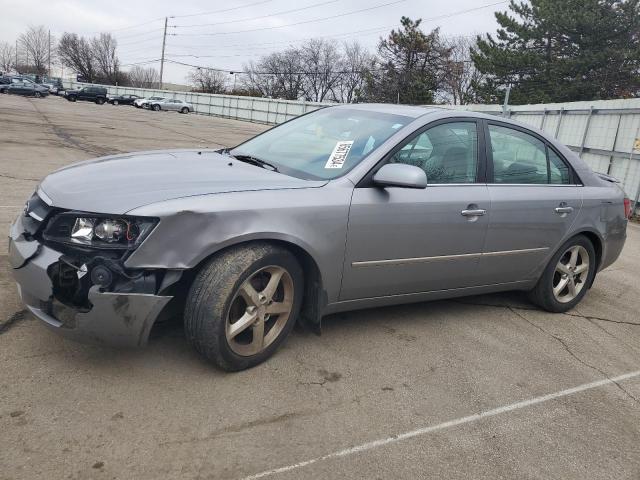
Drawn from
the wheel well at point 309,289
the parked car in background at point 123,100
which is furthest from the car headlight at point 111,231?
the parked car in background at point 123,100

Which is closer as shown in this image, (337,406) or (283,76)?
(337,406)

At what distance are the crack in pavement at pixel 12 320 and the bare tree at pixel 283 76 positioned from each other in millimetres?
73276

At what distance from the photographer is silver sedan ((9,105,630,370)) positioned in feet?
8.64

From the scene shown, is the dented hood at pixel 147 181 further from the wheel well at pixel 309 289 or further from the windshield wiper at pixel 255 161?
the wheel well at pixel 309 289

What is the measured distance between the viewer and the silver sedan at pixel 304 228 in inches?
104

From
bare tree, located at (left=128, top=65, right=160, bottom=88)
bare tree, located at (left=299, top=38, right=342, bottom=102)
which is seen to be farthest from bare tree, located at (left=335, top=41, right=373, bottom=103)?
bare tree, located at (left=128, top=65, right=160, bottom=88)

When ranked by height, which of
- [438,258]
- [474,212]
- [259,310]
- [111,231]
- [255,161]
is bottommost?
[259,310]

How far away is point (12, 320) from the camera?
3301mm

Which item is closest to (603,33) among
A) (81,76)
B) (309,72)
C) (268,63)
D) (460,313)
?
(460,313)

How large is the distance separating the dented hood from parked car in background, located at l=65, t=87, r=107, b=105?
53541mm

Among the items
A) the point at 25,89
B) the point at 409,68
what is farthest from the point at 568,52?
the point at 25,89

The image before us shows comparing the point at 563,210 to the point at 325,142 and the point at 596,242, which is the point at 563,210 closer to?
the point at 596,242

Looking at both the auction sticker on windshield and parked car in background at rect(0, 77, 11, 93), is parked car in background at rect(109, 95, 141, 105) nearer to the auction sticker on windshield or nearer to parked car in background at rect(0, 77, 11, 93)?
parked car in background at rect(0, 77, 11, 93)

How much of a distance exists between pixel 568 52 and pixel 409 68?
19936 millimetres
